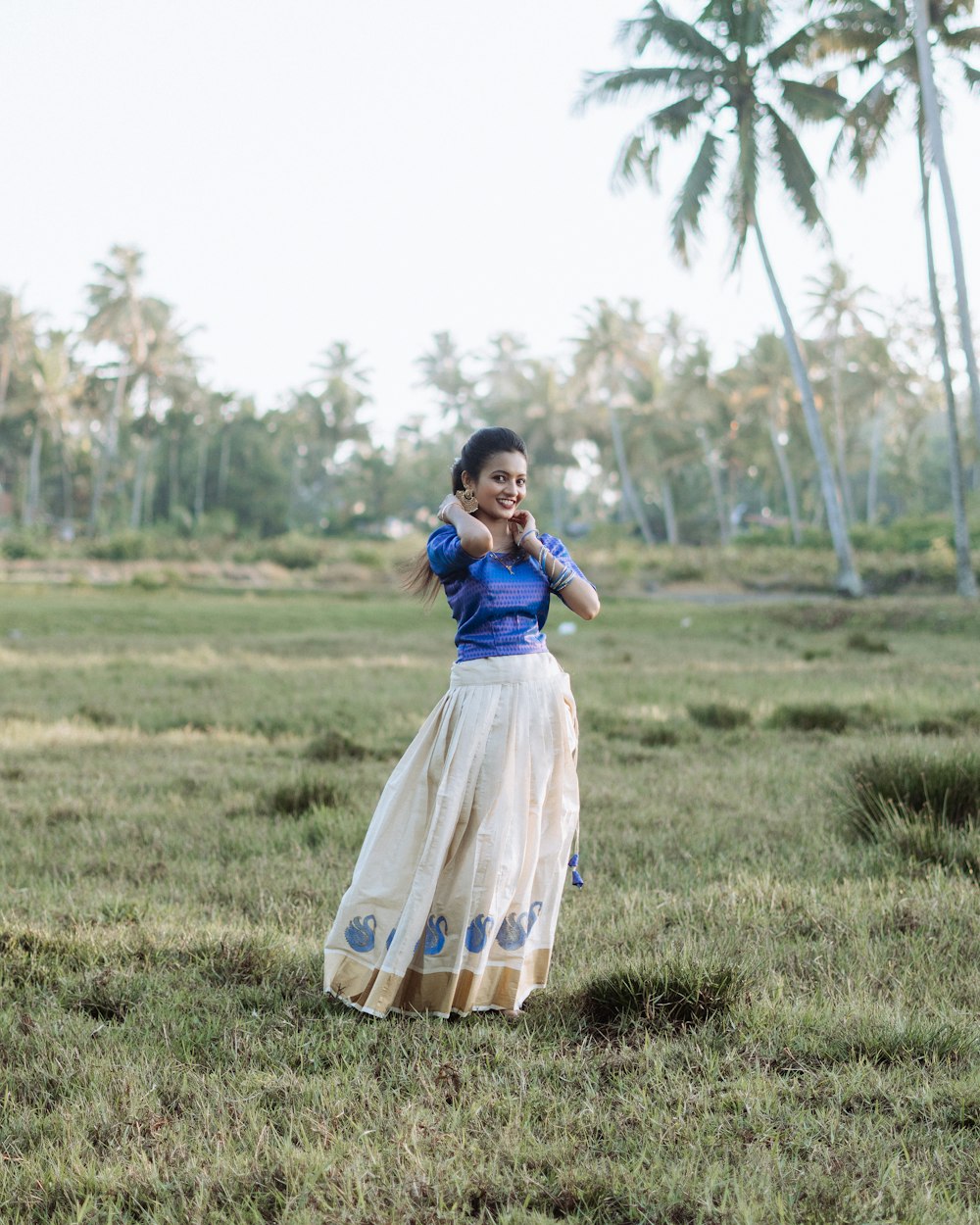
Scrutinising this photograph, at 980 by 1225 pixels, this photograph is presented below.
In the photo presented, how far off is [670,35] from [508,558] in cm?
2418

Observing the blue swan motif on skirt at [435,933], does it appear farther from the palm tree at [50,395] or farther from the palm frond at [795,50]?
the palm tree at [50,395]

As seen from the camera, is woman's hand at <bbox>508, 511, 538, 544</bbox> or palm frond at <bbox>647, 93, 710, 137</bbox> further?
palm frond at <bbox>647, 93, 710, 137</bbox>

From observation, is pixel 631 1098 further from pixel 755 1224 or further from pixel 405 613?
pixel 405 613

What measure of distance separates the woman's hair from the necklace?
0.21 metres

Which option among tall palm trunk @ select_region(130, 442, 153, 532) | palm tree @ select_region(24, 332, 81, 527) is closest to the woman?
tall palm trunk @ select_region(130, 442, 153, 532)

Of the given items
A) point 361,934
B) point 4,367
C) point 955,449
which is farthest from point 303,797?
point 4,367

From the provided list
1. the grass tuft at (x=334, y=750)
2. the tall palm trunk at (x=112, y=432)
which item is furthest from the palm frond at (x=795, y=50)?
the tall palm trunk at (x=112, y=432)

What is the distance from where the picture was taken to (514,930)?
3.22m

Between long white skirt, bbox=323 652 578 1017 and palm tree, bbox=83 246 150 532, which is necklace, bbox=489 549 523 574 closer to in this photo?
long white skirt, bbox=323 652 578 1017

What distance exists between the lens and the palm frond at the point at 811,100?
77.8 ft

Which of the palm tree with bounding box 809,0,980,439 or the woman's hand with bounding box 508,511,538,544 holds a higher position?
the palm tree with bounding box 809,0,980,439

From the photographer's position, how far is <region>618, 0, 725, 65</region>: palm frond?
23672 mm

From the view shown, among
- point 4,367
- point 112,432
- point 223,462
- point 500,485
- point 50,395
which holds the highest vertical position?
point 4,367

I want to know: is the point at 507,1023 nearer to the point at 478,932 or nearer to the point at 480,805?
the point at 478,932
